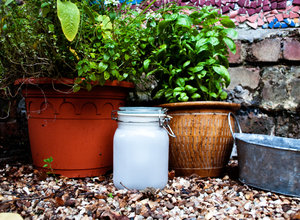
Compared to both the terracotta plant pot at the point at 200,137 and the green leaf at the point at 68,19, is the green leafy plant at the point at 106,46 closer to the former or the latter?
the green leaf at the point at 68,19

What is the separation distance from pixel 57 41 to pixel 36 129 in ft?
1.53

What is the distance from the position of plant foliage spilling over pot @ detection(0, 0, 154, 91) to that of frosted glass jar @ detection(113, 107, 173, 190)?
0.72ft

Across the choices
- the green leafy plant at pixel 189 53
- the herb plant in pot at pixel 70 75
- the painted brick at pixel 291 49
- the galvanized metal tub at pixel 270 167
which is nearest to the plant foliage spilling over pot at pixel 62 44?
the herb plant in pot at pixel 70 75

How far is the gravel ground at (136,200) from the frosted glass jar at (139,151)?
58 millimetres

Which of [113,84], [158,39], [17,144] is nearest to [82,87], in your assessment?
[113,84]

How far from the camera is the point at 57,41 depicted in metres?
1.25

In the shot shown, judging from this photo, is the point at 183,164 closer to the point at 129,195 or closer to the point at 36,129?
the point at 129,195

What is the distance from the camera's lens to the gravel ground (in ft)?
3.25

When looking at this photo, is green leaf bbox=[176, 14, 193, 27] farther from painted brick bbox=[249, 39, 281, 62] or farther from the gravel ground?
the gravel ground

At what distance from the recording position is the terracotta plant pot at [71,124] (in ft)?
4.35

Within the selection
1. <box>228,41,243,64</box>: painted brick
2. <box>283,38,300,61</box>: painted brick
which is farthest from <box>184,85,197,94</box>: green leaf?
<box>283,38,300,61</box>: painted brick

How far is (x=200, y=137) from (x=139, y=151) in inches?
13.8

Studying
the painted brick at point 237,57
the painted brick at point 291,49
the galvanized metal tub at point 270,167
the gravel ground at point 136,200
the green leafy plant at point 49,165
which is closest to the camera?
the gravel ground at point 136,200

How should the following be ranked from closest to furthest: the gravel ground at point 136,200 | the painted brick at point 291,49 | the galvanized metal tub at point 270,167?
the gravel ground at point 136,200, the galvanized metal tub at point 270,167, the painted brick at point 291,49
